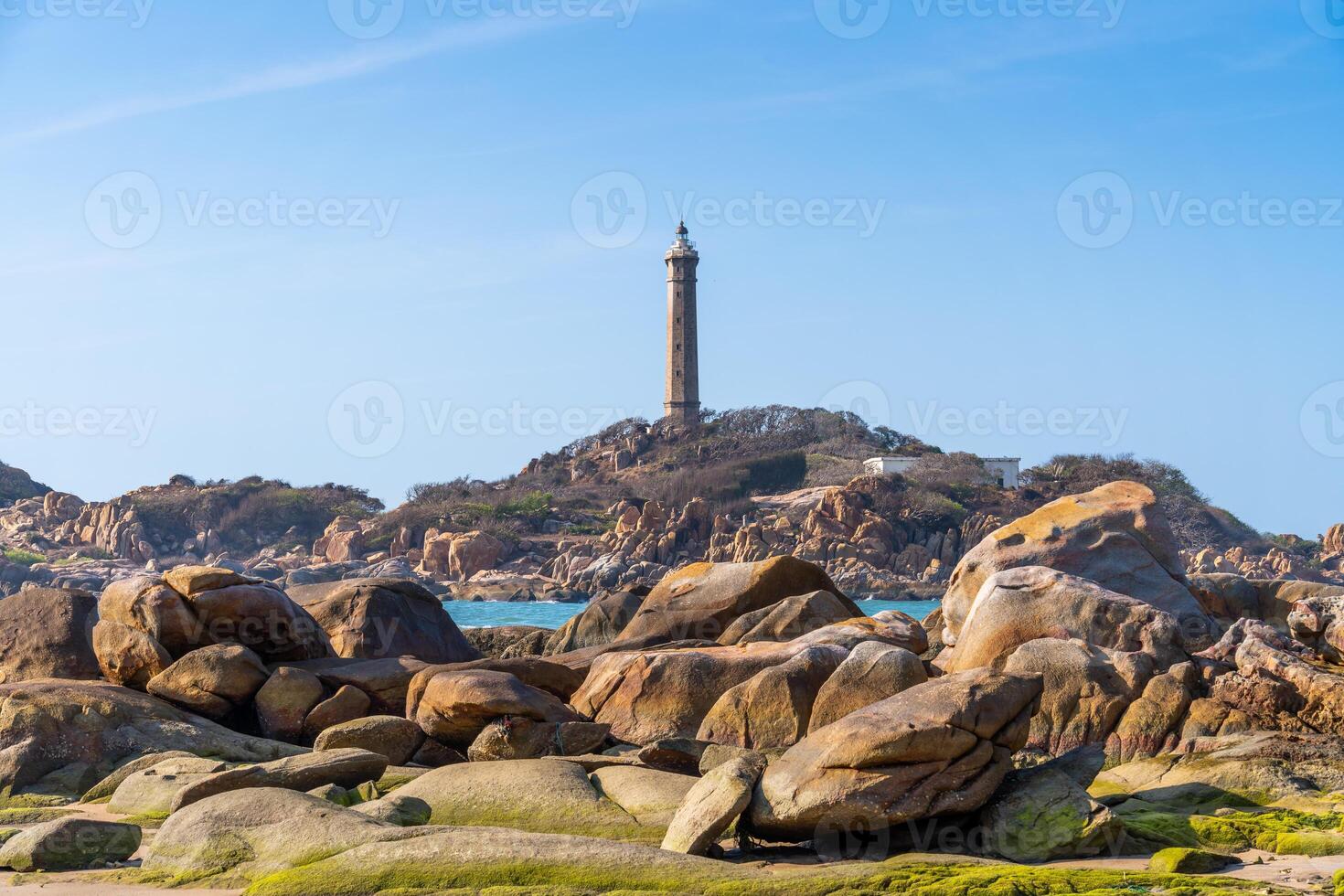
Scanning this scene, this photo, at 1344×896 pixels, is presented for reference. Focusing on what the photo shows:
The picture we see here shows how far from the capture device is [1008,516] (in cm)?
7900

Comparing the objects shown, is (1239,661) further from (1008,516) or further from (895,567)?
(1008,516)

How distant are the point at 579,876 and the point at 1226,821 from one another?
5219 millimetres

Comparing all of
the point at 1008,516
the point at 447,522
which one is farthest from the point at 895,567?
the point at 447,522

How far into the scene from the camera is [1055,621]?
16.4 metres

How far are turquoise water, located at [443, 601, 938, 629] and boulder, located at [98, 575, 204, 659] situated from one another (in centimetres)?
2963

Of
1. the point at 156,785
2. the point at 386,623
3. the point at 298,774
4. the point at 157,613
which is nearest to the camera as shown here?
the point at 298,774

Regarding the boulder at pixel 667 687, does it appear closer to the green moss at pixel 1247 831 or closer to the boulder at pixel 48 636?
the green moss at pixel 1247 831

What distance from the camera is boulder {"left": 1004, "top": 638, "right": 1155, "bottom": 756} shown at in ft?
47.2

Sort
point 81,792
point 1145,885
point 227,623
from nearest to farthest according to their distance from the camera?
point 1145,885 → point 81,792 → point 227,623

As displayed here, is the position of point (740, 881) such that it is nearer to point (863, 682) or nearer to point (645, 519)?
point (863, 682)

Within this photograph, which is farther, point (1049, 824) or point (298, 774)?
point (298, 774)

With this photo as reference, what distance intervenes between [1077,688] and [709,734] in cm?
373

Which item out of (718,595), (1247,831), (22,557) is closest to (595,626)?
(718,595)

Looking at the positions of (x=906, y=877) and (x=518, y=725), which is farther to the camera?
(x=518, y=725)
